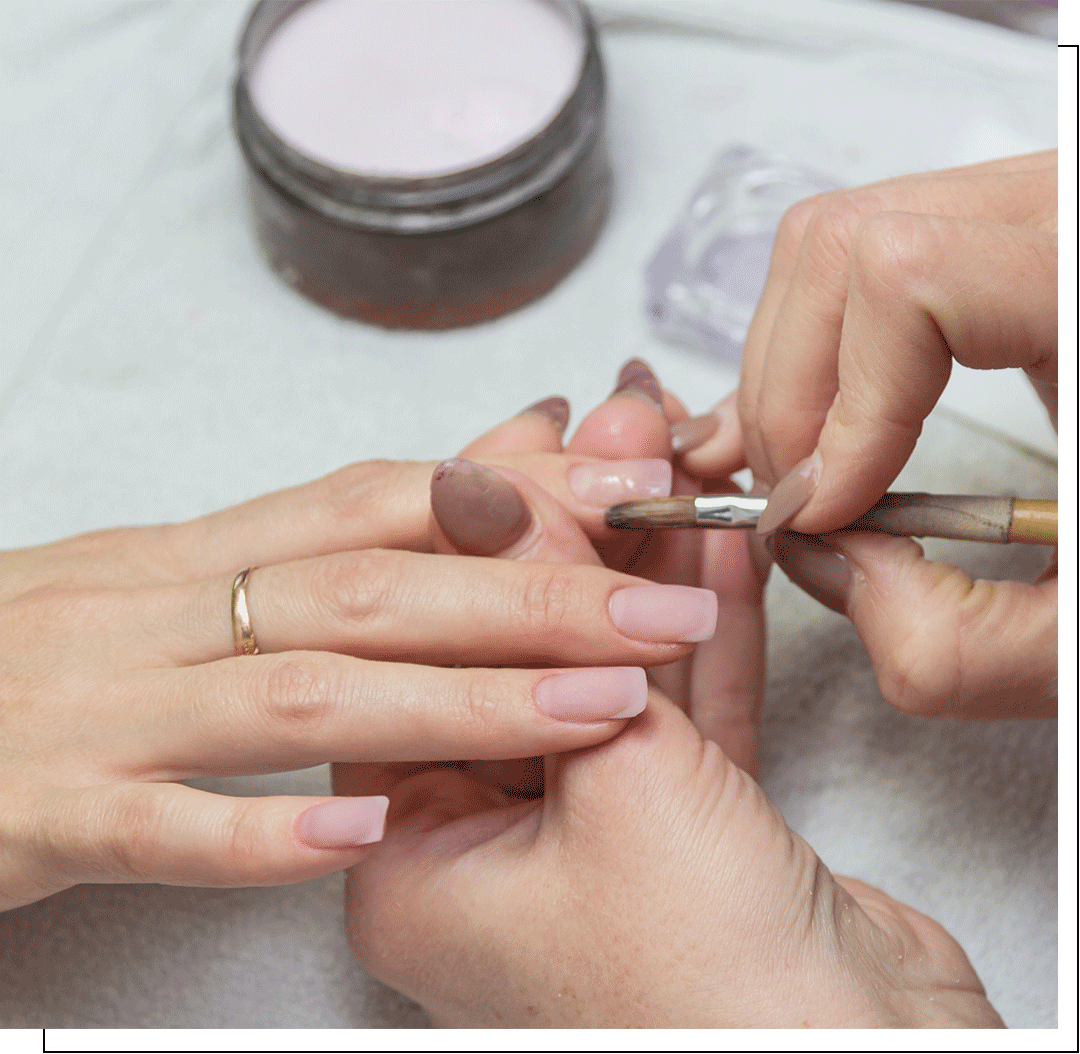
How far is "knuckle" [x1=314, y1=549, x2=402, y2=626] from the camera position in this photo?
0.56 metres

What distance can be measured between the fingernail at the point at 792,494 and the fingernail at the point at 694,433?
5.1 inches

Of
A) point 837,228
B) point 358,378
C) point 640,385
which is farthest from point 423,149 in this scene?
point 837,228

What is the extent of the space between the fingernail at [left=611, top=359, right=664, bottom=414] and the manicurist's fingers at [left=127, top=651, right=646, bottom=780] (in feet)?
0.73

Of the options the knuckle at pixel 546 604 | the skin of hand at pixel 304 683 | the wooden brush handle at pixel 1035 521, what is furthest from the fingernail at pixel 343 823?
the wooden brush handle at pixel 1035 521

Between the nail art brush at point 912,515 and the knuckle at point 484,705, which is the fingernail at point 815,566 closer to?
the nail art brush at point 912,515

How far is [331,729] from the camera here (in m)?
0.53

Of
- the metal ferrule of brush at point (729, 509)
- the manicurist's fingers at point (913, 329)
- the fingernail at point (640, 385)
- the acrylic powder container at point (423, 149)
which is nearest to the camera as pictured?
the manicurist's fingers at point (913, 329)

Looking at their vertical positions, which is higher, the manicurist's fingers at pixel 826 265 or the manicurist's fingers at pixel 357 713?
the manicurist's fingers at pixel 826 265

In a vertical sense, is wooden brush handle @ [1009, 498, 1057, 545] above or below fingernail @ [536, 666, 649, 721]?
above

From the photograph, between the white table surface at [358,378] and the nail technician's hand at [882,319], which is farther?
the white table surface at [358,378]

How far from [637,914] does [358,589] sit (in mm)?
209

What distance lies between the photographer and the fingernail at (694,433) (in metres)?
0.70

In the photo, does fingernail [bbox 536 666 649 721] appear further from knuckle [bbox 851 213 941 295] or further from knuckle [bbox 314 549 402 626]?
knuckle [bbox 851 213 941 295]

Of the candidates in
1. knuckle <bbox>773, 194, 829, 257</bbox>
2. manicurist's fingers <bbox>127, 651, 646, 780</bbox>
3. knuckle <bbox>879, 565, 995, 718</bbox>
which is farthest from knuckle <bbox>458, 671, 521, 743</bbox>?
knuckle <bbox>773, 194, 829, 257</bbox>
